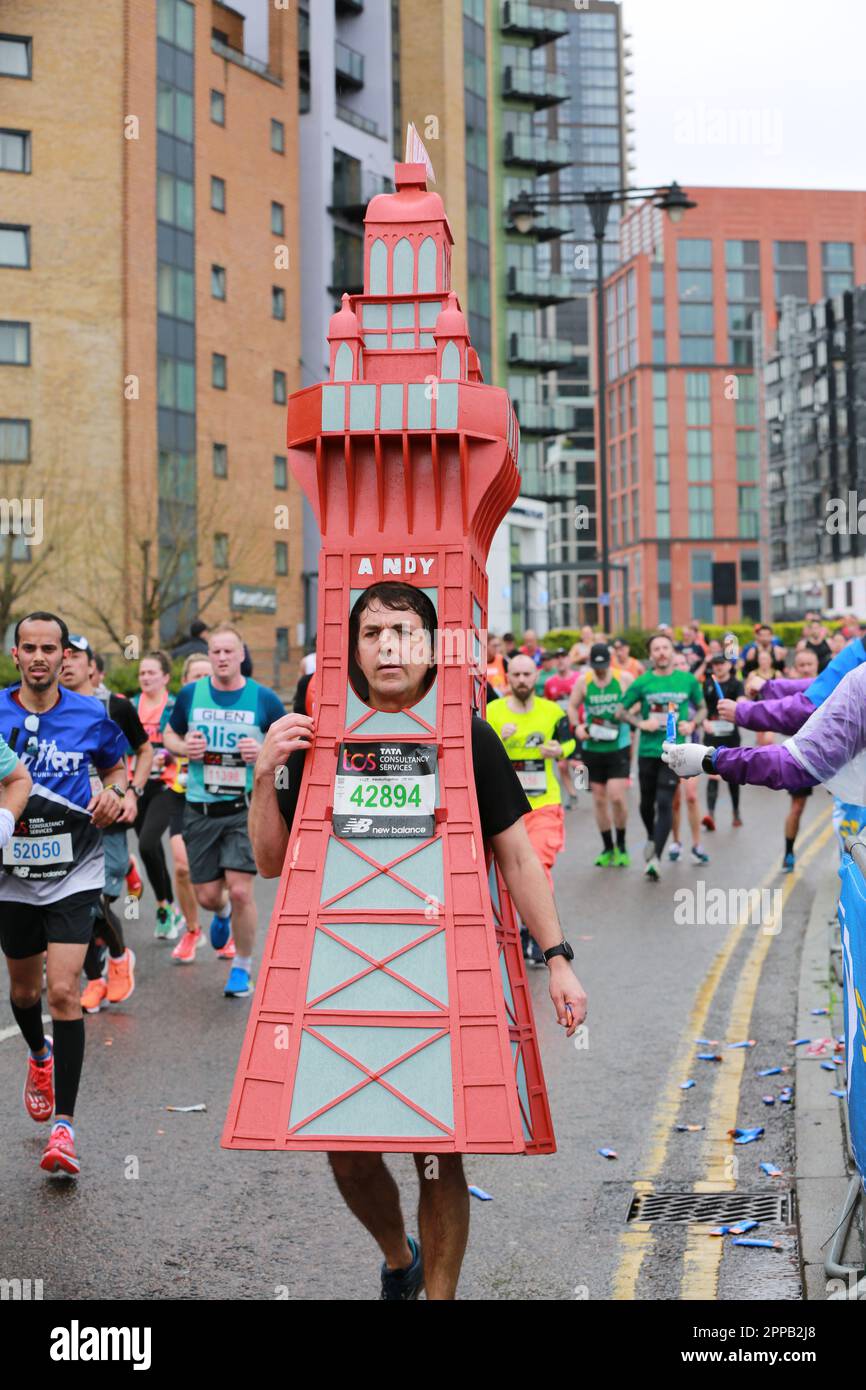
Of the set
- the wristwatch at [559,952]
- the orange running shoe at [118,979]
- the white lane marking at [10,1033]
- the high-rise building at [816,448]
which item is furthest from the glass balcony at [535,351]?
the wristwatch at [559,952]

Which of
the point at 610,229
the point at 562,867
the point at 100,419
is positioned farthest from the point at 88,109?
the point at 610,229

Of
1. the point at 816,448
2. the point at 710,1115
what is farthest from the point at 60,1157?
the point at 816,448

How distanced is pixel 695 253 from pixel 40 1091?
126 meters

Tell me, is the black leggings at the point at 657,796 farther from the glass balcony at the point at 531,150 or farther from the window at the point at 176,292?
the glass balcony at the point at 531,150

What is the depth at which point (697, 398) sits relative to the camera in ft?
416

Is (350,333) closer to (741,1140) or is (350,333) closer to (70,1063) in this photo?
(70,1063)

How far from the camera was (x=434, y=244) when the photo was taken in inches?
189

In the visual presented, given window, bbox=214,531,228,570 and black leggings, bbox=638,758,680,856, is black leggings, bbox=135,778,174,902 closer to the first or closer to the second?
black leggings, bbox=638,758,680,856

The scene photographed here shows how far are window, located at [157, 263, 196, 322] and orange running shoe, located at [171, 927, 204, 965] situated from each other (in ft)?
134

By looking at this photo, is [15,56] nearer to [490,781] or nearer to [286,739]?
[286,739]

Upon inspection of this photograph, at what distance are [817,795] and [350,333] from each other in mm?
20060

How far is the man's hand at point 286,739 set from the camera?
4371 mm

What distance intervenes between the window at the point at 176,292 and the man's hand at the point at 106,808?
4460 cm

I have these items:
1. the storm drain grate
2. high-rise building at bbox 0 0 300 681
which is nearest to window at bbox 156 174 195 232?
high-rise building at bbox 0 0 300 681
